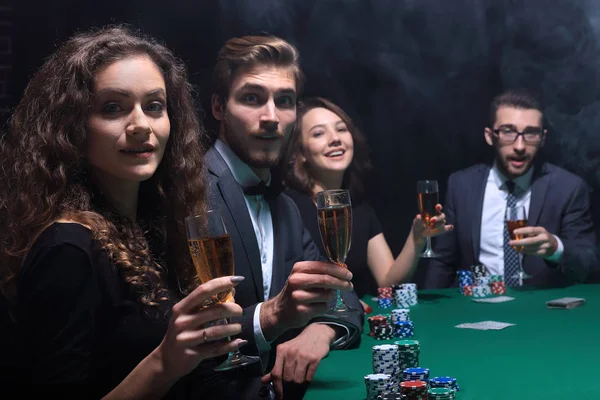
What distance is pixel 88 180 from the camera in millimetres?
2045

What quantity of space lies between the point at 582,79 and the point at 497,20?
775mm

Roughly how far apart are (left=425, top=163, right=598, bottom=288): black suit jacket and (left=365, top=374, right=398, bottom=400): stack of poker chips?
6.83 ft

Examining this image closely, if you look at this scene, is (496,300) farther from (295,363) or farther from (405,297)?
(295,363)

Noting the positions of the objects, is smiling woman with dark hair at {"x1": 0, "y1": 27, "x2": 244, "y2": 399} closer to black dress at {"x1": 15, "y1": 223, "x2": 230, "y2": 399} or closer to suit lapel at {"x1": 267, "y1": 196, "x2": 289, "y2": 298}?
black dress at {"x1": 15, "y1": 223, "x2": 230, "y2": 399}

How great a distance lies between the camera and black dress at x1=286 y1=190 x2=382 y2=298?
416 cm

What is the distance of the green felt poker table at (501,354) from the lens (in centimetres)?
198

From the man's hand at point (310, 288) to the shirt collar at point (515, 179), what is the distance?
299 centimetres

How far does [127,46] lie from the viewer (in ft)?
6.89

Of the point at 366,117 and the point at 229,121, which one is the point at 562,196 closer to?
the point at 366,117

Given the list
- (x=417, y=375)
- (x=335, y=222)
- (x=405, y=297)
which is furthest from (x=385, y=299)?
(x=335, y=222)

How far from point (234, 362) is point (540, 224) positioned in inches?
121

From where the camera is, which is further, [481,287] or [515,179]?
[515,179]

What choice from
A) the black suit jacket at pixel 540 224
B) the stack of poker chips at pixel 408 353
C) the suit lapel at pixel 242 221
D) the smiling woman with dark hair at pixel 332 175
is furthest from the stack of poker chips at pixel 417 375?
the smiling woman with dark hair at pixel 332 175

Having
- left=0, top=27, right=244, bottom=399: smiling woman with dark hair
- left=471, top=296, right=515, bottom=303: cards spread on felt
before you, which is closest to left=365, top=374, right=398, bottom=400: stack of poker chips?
left=0, top=27, right=244, bottom=399: smiling woman with dark hair
